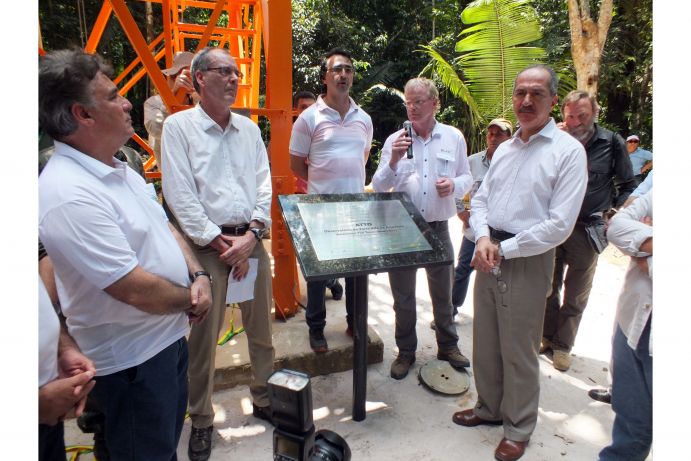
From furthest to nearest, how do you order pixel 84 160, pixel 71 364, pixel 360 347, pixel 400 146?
1. pixel 400 146
2. pixel 360 347
3. pixel 84 160
4. pixel 71 364

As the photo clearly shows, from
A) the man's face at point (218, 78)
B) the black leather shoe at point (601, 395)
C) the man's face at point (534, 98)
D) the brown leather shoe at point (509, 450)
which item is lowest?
the brown leather shoe at point (509, 450)

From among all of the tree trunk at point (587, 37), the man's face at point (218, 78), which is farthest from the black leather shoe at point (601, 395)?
the tree trunk at point (587, 37)

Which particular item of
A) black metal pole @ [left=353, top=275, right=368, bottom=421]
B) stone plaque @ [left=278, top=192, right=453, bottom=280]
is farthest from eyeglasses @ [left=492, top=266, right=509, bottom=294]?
black metal pole @ [left=353, top=275, right=368, bottom=421]

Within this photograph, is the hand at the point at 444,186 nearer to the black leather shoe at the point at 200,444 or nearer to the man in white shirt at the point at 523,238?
the man in white shirt at the point at 523,238

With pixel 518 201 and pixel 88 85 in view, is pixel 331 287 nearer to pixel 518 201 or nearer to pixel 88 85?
pixel 518 201

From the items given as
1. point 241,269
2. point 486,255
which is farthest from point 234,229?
point 486,255

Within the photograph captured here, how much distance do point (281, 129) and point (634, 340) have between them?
105 inches

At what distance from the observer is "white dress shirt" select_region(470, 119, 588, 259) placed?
6.94 ft

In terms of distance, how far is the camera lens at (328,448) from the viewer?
1.06 meters

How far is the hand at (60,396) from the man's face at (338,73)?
2430 mm

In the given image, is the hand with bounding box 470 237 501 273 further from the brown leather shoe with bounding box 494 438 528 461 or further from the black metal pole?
the brown leather shoe with bounding box 494 438 528 461

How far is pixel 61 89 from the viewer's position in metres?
1.35

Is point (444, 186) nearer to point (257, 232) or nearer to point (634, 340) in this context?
point (257, 232)

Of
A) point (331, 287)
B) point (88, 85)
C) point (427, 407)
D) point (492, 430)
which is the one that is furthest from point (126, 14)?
point (492, 430)
